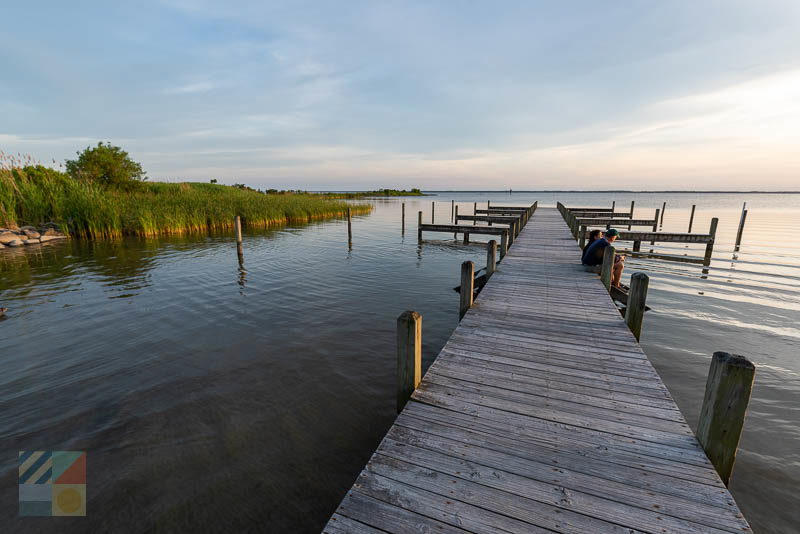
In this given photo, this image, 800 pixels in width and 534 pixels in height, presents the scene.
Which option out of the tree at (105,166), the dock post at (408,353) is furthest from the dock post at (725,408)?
the tree at (105,166)

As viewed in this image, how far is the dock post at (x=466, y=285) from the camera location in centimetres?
702

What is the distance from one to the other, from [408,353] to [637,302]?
4769 mm

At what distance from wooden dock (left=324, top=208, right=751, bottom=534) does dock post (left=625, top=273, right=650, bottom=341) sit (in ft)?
2.35

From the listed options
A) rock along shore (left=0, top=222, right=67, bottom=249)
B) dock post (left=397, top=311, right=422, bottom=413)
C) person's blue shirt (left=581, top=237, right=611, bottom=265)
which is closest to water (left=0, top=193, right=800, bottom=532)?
dock post (left=397, top=311, right=422, bottom=413)

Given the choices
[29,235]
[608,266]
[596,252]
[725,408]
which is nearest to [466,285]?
[608,266]

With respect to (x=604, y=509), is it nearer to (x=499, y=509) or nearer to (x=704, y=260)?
(x=499, y=509)

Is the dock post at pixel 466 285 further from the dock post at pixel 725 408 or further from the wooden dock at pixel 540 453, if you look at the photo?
the dock post at pixel 725 408

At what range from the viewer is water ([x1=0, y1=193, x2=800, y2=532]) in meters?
4.09

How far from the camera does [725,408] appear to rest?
3.09 meters

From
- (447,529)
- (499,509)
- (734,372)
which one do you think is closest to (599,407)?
(734,372)

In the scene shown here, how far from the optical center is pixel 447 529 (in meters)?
2.45

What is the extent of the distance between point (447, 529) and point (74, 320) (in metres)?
10.8

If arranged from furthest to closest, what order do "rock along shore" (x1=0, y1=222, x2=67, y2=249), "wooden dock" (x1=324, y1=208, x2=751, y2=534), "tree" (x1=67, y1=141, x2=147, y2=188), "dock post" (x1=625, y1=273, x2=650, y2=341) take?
"tree" (x1=67, y1=141, x2=147, y2=188)
"rock along shore" (x1=0, y1=222, x2=67, y2=249)
"dock post" (x1=625, y1=273, x2=650, y2=341)
"wooden dock" (x1=324, y1=208, x2=751, y2=534)

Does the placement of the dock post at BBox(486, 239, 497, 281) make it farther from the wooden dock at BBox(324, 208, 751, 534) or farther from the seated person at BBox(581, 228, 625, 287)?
the wooden dock at BBox(324, 208, 751, 534)
